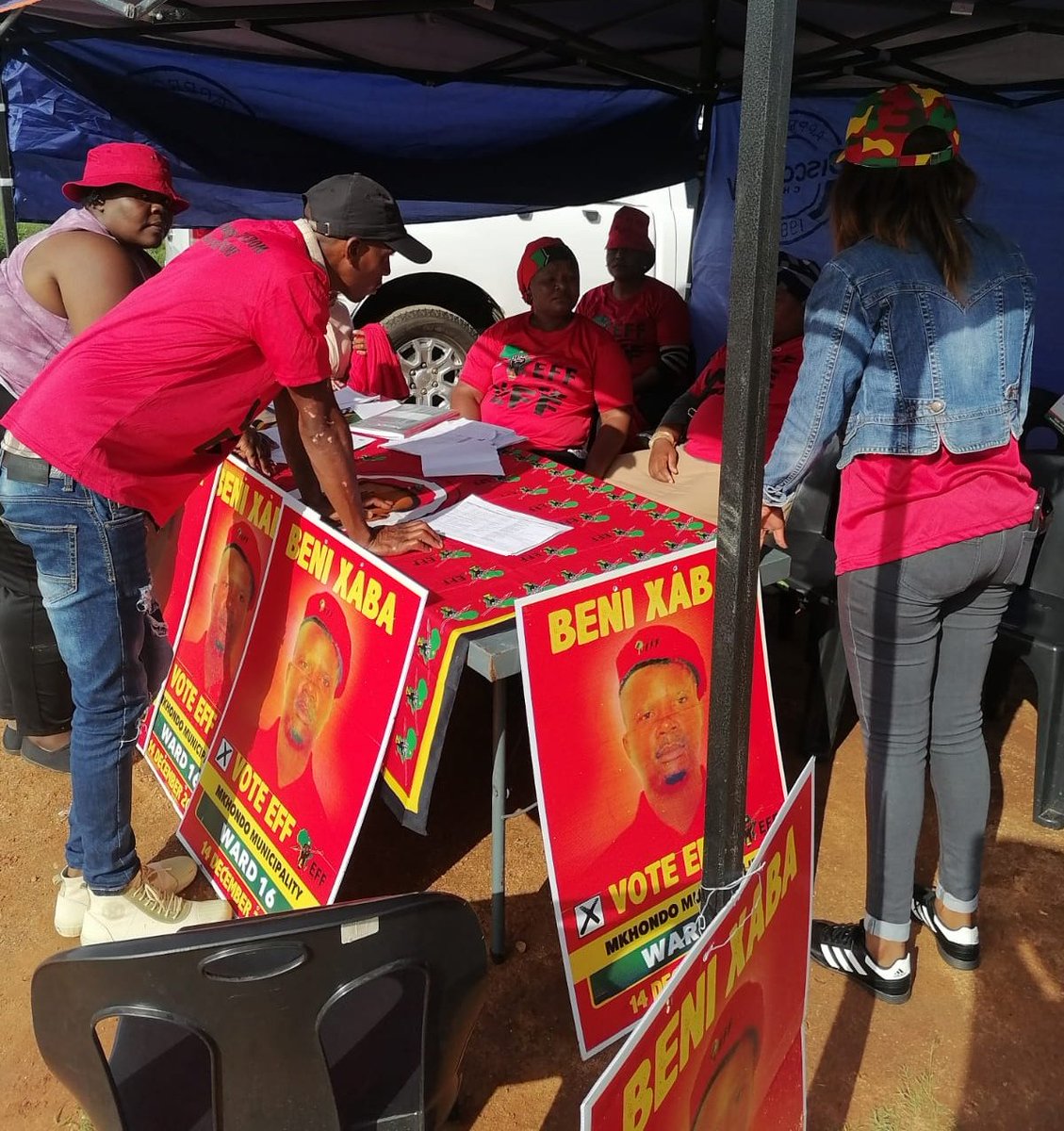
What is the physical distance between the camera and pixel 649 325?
483 cm

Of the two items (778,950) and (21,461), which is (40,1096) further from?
(778,950)

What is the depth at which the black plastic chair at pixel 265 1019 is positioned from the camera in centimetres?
110

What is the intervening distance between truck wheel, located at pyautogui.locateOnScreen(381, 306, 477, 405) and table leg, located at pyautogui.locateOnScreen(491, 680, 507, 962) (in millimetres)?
4549

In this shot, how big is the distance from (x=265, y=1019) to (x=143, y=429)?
1424 millimetres

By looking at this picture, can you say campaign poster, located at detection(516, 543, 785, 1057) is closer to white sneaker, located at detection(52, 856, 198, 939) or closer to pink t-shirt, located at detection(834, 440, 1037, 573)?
pink t-shirt, located at detection(834, 440, 1037, 573)

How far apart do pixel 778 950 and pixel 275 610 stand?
1.80 m

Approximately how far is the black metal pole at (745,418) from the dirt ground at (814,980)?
1.18 m

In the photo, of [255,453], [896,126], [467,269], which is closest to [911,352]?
[896,126]

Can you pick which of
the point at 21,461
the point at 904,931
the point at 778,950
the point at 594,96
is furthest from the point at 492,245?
the point at 778,950

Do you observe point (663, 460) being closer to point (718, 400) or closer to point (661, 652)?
point (718, 400)

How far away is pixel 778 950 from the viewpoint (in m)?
1.29

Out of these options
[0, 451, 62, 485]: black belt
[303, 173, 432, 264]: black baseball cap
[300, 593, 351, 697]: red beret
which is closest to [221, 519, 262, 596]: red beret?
[300, 593, 351, 697]: red beret

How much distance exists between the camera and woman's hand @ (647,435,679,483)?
3.40 metres

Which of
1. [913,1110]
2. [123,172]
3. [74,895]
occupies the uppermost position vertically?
[123,172]
